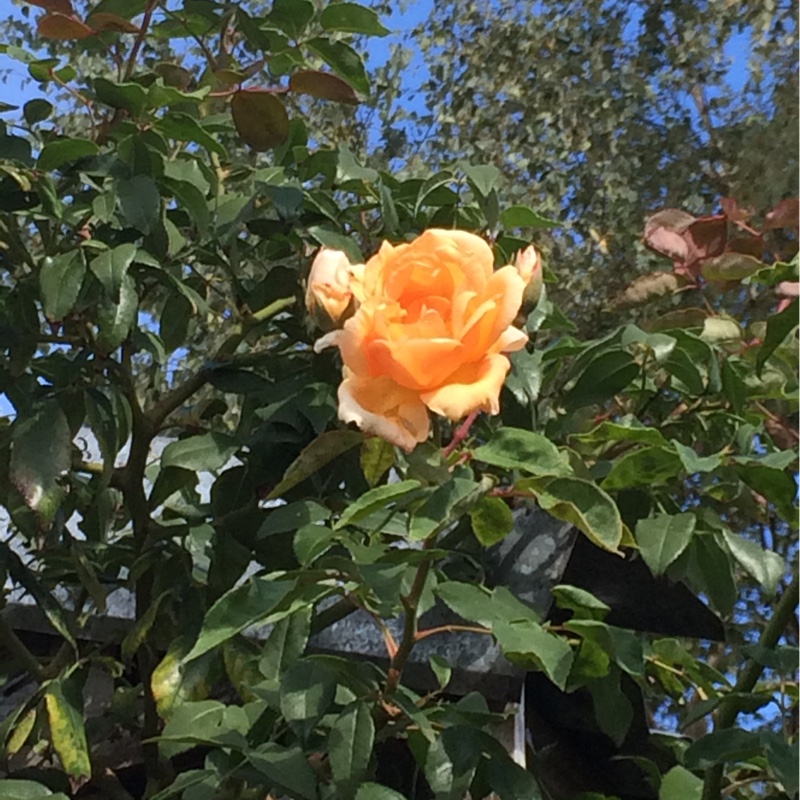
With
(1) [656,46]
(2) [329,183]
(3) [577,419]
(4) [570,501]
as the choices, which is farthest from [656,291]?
(1) [656,46]

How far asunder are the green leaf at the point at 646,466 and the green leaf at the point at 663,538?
0.09 feet

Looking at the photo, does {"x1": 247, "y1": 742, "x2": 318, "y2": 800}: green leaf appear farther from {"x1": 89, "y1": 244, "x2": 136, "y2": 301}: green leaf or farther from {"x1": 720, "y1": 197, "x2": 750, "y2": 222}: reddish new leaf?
{"x1": 720, "y1": 197, "x2": 750, "y2": 222}: reddish new leaf

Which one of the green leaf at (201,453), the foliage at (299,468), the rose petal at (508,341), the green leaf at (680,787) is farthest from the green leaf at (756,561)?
the green leaf at (201,453)

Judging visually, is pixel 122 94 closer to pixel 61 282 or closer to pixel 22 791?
pixel 61 282

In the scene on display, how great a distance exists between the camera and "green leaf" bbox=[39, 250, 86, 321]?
631 millimetres

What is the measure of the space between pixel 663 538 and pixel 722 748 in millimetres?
113

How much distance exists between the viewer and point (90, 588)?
69 cm

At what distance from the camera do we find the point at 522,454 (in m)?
0.47

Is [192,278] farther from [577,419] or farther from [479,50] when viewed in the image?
[479,50]

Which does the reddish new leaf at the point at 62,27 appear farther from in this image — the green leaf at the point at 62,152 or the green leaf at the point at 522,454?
the green leaf at the point at 522,454

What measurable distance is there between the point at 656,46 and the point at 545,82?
1.13 ft

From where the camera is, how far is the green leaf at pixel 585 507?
0.45 m

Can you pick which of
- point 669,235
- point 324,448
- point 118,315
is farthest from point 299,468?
point 669,235

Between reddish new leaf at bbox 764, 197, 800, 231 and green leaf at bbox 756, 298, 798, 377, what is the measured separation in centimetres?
21
